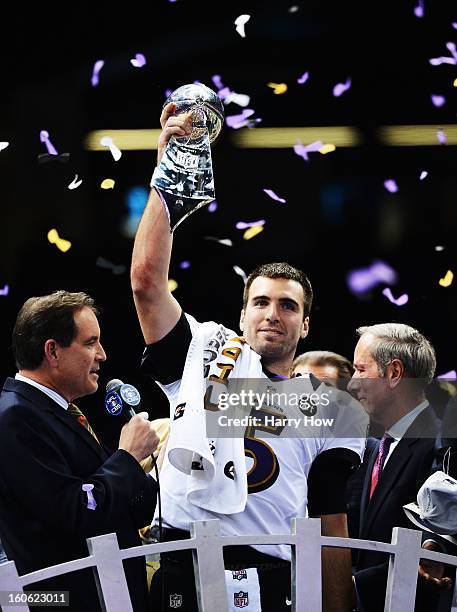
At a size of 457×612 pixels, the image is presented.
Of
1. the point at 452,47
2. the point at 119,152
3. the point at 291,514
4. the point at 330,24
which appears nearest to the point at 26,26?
the point at 119,152

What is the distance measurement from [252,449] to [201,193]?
2.27ft

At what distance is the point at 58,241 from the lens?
4.51m

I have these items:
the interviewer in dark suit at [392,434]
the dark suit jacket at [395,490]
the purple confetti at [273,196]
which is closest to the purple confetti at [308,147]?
the purple confetti at [273,196]

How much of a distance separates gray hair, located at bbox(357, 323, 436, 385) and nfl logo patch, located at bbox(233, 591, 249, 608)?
1108 millimetres

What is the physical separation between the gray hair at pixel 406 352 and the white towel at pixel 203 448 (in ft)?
2.88

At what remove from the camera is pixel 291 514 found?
96.1 inches

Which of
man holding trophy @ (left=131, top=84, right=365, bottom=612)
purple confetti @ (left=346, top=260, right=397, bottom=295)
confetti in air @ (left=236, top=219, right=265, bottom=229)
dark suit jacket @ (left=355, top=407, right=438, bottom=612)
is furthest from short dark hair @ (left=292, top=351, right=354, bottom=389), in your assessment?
confetti in air @ (left=236, top=219, right=265, bottom=229)

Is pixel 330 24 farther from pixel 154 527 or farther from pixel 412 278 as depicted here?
pixel 154 527

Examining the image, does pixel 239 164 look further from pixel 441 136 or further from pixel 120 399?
pixel 120 399

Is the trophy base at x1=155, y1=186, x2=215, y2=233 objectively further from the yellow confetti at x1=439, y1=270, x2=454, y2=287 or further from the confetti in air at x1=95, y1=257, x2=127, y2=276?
the yellow confetti at x1=439, y1=270, x2=454, y2=287

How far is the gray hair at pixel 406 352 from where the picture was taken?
317 cm

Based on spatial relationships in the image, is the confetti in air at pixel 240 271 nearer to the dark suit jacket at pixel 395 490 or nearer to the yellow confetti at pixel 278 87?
the yellow confetti at pixel 278 87

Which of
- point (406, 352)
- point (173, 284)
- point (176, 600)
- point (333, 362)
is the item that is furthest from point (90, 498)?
point (173, 284)

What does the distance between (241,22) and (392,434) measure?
217cm
